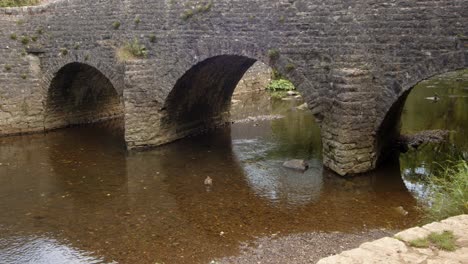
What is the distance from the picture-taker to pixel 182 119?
605 inches

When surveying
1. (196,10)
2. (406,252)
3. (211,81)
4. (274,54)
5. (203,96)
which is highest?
(196,10)

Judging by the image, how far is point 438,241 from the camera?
4.10 meters

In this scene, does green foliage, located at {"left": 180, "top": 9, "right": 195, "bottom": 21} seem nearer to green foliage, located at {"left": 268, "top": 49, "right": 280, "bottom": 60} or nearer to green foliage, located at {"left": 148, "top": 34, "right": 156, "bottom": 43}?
green foliage, located at {"left": 148, "top": 34, "right": 156, "bottom": 43}

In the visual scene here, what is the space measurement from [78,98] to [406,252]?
15.8 m

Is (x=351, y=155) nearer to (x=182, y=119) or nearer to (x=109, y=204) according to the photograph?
(x=109, y=204)

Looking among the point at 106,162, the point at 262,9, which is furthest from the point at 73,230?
the point at 262,9

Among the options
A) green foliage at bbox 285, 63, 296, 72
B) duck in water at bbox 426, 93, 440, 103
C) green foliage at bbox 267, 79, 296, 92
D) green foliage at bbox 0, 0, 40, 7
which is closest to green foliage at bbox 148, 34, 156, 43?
green foliage at bbox 285, 63, 296, 72

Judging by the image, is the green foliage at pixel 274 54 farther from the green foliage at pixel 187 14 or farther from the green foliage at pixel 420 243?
the green foliage at pixel 420 243

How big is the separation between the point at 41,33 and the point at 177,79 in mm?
5590

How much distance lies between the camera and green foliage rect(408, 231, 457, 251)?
4034mm

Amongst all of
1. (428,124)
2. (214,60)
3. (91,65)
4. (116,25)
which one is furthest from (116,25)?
(428,124)

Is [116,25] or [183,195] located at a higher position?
[116,25]

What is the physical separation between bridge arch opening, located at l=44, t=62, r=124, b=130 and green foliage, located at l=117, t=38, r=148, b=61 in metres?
2.63

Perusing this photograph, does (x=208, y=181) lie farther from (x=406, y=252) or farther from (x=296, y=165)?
(x=406, y=252)
